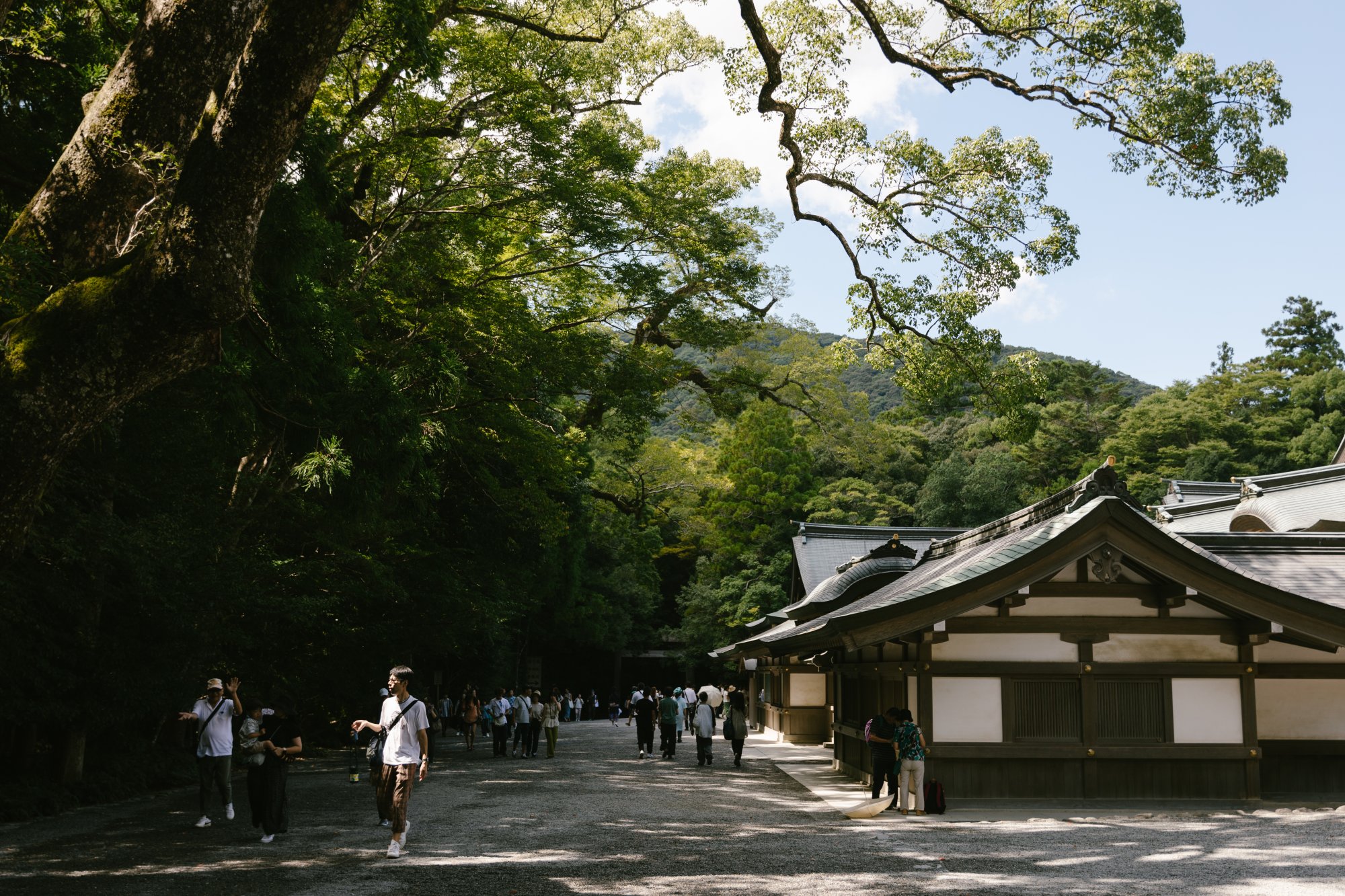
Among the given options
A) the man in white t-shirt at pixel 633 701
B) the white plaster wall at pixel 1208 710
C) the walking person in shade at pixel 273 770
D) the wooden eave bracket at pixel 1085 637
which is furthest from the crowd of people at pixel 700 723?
the walking person in shade at pixel 273 770

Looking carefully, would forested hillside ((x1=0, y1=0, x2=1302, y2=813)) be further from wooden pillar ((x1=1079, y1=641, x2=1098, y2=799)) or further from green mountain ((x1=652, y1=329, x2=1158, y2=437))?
green mountain ((x1=652, y1=329, x2=1158, y2=437))

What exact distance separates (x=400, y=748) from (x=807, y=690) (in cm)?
1920

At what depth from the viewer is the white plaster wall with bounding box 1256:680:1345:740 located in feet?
43.7

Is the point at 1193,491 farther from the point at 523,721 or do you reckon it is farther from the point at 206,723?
the point at 206,723

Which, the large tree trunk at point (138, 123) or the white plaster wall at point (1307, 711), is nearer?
the large tree trunk at point (138, 123)

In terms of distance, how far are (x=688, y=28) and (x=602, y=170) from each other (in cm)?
442

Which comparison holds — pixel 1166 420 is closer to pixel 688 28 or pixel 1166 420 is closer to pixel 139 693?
pixel 688 28

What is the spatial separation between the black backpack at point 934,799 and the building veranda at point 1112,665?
64cm

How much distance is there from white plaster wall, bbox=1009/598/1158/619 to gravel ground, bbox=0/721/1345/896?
231 centimetres

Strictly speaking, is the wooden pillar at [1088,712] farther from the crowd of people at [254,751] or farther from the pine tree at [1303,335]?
the pine tree at [1303,335]

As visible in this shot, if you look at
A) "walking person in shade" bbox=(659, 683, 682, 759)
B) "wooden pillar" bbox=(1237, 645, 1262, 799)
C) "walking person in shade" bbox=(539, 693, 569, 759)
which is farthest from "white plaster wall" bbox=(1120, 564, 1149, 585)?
"walking person in shade" bbox=(539, 693, 569, 759)

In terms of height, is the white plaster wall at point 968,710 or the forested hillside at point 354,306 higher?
the forested hillside at point 354,306

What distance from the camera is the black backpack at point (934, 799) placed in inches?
461

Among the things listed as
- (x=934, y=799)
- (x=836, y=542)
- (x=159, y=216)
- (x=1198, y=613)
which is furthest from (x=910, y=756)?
(x=836, y=542)
